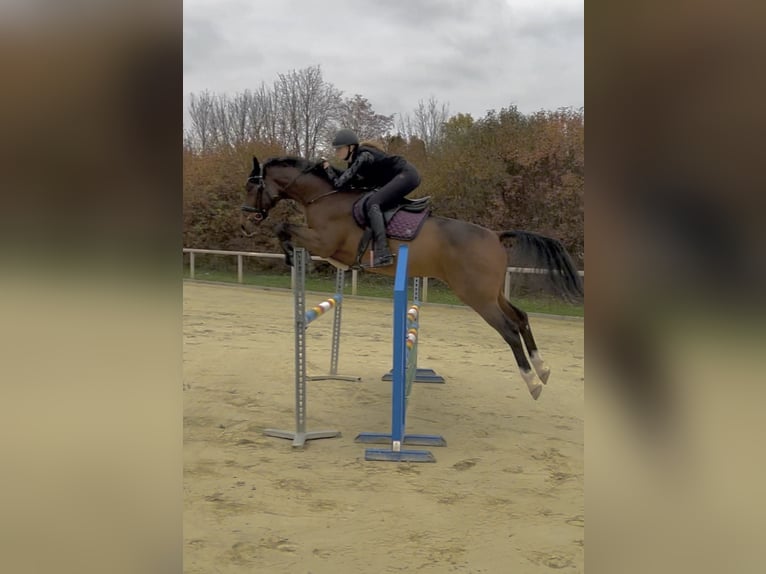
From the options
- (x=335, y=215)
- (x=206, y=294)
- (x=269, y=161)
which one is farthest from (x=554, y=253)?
(x=206, y=294)

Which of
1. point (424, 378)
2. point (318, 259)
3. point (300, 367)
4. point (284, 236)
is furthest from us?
point (318, 259)

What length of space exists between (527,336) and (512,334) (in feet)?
0.93

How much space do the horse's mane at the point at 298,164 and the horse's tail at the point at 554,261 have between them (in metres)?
1.46

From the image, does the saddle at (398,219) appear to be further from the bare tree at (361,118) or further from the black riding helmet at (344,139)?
the bare tree at (361,118)

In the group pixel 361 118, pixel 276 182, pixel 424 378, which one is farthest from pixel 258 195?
pixel 361 118

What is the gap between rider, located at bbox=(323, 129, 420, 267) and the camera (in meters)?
4.25

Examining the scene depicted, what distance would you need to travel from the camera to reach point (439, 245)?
435cm

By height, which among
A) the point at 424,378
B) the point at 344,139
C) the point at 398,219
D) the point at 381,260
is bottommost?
the point at 424,378

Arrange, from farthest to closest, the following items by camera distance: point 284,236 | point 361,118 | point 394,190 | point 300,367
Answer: point 361,118
point 284,236
point 394,190
point 300,367

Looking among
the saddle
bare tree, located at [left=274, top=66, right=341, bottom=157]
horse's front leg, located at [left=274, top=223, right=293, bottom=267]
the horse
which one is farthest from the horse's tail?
bare tree, located at [left=274, top=66, right=341, bottom=157]

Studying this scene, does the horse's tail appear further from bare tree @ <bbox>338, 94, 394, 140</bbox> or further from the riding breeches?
bare tree @ <bbox>338, 94, 394, 140</bbox>

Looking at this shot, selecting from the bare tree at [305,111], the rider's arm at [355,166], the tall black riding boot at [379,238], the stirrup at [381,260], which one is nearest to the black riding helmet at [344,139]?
the rider's arm at [355,166]

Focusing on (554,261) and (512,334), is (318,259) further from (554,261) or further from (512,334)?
(512,334)
